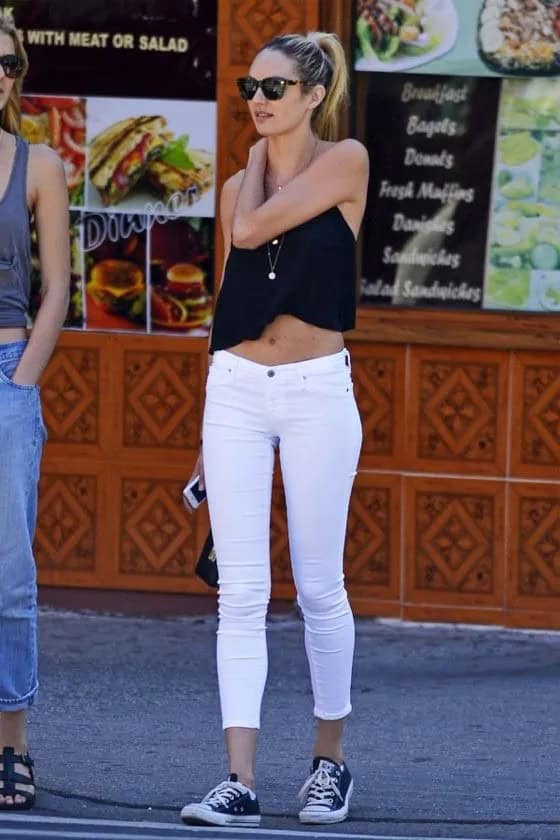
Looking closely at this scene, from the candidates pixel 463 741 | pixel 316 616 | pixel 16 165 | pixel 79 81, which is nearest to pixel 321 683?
pixel 316 616

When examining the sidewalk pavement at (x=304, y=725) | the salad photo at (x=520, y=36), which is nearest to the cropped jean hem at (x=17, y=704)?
the sidewalk pavement at (x=304, y=725)

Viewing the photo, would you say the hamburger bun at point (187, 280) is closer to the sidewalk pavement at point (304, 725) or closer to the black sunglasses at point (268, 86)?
the sidewalk pavement at point (304, 725)

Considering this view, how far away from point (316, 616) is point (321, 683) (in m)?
0.19

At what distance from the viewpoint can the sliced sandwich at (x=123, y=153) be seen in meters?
7.38

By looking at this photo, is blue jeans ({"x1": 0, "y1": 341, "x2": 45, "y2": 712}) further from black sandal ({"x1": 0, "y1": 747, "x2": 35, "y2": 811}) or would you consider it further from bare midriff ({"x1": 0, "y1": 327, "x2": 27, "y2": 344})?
black sandal ({"x1": 0, "y1": 747, "x2": 35, "y2": 811})

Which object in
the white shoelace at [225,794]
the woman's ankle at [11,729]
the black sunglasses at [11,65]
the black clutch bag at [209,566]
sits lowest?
the white shoelace at [225,794]

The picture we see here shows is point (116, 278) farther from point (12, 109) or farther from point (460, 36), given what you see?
point (12, 109)

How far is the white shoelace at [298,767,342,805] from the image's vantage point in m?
4.92

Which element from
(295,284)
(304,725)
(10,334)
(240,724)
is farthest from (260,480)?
(304,725)

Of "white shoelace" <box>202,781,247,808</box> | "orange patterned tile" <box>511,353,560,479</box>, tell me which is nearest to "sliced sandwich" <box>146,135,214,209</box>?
"orange patterned tile" <box>511,353,560,479</box>

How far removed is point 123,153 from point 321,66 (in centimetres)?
259

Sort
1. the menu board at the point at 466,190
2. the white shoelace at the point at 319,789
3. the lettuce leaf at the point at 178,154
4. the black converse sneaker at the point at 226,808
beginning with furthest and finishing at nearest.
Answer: the lettuce leaf at the point at 178,154 < the menu board at the point at 466,190 < the white shoelace at the point at 319,789 < the black converse sneaker at the point at 226,808

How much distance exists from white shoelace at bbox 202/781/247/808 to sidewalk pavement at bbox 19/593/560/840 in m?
0.20

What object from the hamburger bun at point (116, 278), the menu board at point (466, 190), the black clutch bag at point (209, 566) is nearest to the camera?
the black clutch bag at point (209, 566)
